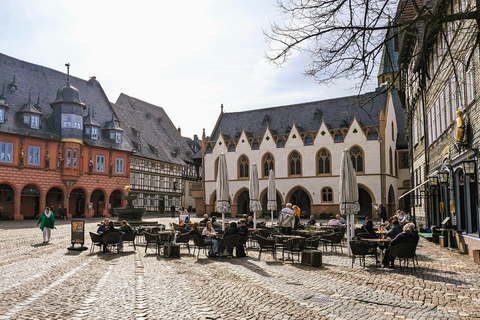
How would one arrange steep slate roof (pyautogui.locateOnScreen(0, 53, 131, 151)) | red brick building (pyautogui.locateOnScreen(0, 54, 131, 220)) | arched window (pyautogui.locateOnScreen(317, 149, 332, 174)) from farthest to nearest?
arched window (pyautogui.locateOnScreen(317, 149, 332, 174))
steep slate roof (pyautogui.locateOnScreen(0, 53, 131, 151))
red brick building (pyautogui.locateOnScreen(0, 54, 131, 220))

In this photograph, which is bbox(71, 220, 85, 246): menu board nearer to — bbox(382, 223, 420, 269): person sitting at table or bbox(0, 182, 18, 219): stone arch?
bbox(382, 223, 420, 269): person sitting at table

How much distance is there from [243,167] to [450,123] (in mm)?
33369

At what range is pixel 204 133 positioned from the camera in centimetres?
5044

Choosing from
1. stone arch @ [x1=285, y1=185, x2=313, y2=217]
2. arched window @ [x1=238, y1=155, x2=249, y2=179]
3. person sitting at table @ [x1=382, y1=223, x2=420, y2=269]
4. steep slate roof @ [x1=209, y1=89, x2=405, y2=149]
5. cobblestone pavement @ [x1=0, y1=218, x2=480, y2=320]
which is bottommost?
cobblestone pavement @ [x1=0, y1=218, x2=480, y2=320]

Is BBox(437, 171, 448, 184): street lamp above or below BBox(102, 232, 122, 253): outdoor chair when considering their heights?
above

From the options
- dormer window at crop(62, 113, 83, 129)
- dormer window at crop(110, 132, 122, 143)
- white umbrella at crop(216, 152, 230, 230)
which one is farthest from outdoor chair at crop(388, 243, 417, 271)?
dormer window at crop(110, 132, 122, 143)

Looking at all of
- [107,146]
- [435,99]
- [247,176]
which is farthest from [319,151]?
[435,99]

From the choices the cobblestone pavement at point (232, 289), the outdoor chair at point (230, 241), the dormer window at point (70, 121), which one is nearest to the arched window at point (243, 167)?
the dormer window at point (70, 121)

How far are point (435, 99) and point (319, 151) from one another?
25.6m

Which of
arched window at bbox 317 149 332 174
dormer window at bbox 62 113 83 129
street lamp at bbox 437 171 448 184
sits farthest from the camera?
arched window at bbox 317 149 332 174

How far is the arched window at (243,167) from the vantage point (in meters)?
48.3

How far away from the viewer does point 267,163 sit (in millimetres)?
47344

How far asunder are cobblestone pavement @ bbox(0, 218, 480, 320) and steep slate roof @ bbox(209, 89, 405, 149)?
32569 mm

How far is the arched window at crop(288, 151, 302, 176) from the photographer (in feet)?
149
